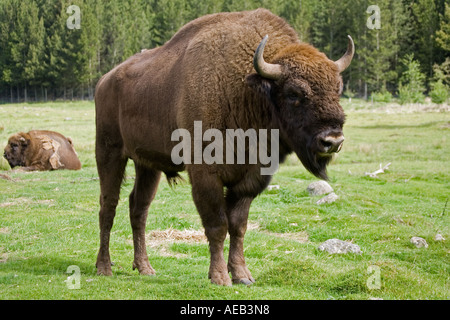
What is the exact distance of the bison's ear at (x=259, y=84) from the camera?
18.4 feet

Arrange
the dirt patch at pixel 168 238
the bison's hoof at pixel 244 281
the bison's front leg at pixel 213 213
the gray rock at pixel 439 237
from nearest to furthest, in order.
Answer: the bison's front leg at pixel 213 213 < the bison's hoof at pixel 244 281 < the gray rock at pixel 439 237 < the dirt patch at pixel 168 238

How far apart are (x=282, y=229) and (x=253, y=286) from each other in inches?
187

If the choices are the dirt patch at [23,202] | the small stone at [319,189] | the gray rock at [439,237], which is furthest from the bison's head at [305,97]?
the dirt patch at [23,202]

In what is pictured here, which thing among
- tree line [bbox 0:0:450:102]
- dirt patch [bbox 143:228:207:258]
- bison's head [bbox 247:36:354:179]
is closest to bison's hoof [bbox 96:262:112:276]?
dirt patch [bbox 143:228:207:258]

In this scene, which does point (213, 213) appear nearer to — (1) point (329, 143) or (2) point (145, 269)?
(1) point (329, 143)

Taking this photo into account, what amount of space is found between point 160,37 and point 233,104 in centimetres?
8803

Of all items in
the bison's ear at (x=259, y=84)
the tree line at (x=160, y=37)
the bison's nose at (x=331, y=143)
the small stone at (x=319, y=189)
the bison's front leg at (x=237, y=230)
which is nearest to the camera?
the bison's nose at (x=331, y=143)

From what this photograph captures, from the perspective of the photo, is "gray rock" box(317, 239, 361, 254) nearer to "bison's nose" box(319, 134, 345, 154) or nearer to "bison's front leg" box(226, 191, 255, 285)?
"bison's front leg" box(226, 191, 255, 285)

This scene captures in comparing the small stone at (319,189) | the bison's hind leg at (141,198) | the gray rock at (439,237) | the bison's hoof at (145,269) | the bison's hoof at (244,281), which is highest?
the bison's hind leg at (141,198)

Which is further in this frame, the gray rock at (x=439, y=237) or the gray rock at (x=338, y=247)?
the gray rock at (x=439, y=237)

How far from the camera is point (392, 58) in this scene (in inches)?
3123

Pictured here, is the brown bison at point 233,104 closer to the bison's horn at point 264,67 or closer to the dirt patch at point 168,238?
the bison's horn at point 264,67

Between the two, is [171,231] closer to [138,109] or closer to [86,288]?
[138,109]

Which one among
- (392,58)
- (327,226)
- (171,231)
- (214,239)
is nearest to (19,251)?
(171,231)
